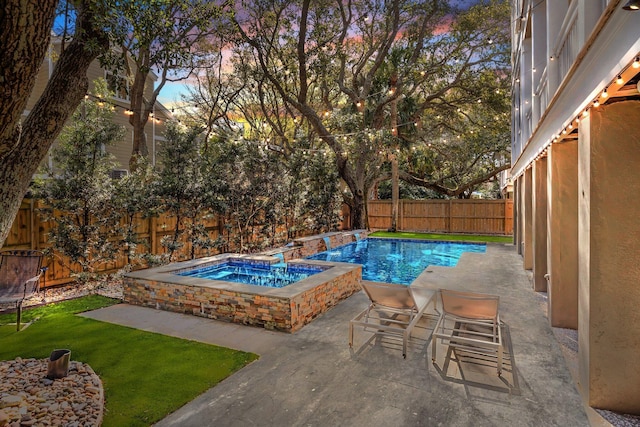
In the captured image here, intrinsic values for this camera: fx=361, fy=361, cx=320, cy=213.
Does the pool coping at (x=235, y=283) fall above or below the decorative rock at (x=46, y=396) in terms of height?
above

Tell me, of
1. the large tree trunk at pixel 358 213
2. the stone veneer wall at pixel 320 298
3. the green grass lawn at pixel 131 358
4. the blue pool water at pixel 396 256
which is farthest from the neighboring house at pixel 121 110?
the large tree trunk at pixel 358 213

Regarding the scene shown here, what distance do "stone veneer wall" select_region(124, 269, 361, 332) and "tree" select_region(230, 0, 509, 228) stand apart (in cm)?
915

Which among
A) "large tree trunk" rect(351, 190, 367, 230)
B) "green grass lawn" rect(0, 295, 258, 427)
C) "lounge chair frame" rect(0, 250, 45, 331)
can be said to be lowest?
A: "green grass lawn" rect(0, 295, 258, 427)

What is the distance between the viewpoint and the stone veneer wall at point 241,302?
5489 millimetres

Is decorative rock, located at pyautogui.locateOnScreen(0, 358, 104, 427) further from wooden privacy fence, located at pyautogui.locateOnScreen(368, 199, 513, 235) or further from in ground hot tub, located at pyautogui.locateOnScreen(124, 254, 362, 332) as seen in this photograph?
wooden privacy fence, located at pyautogui.locateOnScreen(368, 199, 513, 235)

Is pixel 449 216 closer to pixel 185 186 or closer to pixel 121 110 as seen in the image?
pixel 185 186

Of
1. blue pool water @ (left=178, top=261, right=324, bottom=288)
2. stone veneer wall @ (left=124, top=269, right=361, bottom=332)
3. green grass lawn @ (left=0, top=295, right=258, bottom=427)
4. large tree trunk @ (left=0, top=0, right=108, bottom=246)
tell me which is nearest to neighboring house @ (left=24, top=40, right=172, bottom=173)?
blue pool water @ (left=178, top=261, right=324, bottom=288)

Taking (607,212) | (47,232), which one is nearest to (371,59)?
(47,232)

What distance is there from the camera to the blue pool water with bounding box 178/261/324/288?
8.91m

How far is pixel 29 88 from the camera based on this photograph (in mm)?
2297

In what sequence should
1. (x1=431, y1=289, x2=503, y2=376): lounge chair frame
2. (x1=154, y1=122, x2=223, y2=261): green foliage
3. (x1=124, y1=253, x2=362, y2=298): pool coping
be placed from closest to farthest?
1. (x1=431, y1=289, x2=503, y2=376): lounge chair frame
2. (x1=124, y1=253, x2=362, y2=298): pool coping
3. (x1=154, y1=122, x2=223, y2=261): green foliage

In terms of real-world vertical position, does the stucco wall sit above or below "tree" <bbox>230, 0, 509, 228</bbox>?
below

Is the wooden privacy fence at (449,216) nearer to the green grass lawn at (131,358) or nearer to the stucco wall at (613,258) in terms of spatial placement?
the stucco wall at (613,258)

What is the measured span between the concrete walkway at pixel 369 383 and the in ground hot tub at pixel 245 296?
0.21 meters
